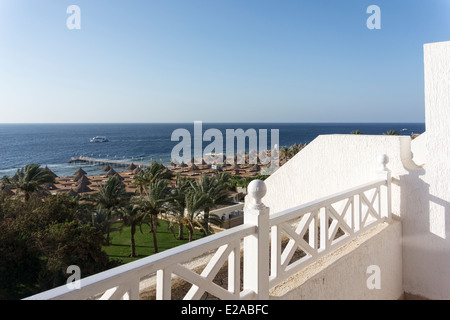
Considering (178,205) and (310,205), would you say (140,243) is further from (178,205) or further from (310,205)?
(310,205)

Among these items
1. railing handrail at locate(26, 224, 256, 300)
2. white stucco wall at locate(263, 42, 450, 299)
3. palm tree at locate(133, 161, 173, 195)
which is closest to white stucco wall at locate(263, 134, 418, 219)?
white stucco wall at locate(263, 42, 450, 299)

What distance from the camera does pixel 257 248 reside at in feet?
6.78

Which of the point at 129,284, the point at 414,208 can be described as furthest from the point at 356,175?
the point at 129,284

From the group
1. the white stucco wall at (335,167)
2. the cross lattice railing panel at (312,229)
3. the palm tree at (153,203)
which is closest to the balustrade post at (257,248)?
the cross lattice railing panel at (312,229)

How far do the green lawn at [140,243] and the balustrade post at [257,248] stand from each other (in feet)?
50.6

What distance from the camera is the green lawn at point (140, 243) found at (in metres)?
17.3

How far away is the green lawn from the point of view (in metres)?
17.3

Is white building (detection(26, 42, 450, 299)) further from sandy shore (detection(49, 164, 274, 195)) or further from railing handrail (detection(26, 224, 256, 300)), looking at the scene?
sandy shore (detection(49, 164, 274, 195))

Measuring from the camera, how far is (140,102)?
6288cm

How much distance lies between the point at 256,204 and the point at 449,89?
3.05 m

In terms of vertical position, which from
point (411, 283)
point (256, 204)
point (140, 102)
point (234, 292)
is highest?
point (140, 102)

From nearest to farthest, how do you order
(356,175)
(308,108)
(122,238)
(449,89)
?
(449,89)
(356,175)
(122,238)
(308,108)

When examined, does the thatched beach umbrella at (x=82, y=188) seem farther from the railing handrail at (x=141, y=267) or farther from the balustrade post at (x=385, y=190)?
the railing handrail at (x=141, y=267)

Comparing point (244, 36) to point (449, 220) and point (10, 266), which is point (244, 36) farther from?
point (449, 220)
